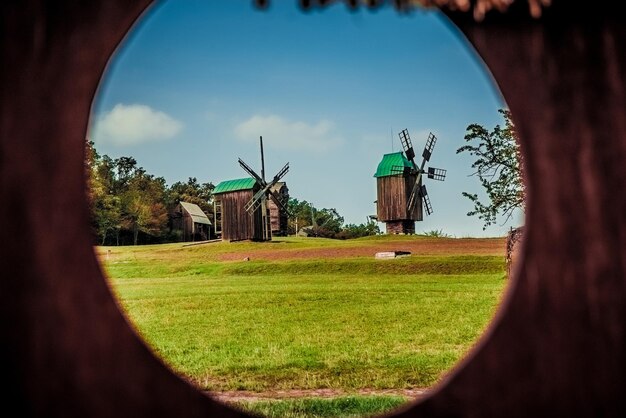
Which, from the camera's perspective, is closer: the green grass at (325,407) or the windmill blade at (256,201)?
the green grass at (325,407)

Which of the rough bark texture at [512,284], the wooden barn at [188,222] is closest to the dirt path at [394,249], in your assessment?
the wooden barn at [188,222]

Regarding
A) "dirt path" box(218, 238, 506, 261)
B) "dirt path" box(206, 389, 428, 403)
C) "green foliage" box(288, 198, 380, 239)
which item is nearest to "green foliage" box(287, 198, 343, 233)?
"green foliage" box(288, 198, 380, 239)

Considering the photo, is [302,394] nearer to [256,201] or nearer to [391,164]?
[256,201]

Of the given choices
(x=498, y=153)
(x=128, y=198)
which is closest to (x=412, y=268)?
(x=498, y=153)

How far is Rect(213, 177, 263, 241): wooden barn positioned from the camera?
167ft

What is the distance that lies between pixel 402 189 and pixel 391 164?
2.14 metres

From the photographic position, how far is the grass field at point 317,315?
11.5 meters

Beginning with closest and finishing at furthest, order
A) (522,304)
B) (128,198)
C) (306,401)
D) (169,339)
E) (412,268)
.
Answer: (522,304)
(306,401)
(169,339)
(412,268)
(128,198)

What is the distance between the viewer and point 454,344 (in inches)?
567

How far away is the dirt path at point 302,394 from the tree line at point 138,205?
44.2 metres

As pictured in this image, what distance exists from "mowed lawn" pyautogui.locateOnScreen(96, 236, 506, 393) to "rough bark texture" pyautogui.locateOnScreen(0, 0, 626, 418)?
7185mm

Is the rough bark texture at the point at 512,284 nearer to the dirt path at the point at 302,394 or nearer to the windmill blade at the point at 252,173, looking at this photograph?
the dirt path at the point at 302,394
